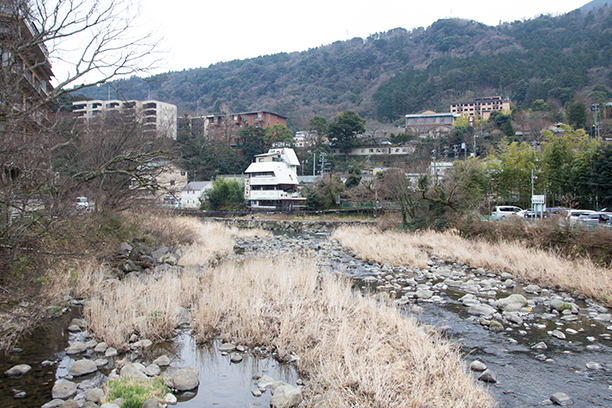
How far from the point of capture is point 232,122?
73.2 meters

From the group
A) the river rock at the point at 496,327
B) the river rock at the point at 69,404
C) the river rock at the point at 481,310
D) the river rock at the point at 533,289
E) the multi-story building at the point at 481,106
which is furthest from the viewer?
the multi-story building at the point at 481,106

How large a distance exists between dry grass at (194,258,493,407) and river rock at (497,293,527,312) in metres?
2.73

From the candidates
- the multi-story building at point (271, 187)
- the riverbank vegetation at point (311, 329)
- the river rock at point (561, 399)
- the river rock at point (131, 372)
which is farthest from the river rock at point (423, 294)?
the multi-story building at point (271, 187)

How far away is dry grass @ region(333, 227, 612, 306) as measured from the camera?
28.4 feet

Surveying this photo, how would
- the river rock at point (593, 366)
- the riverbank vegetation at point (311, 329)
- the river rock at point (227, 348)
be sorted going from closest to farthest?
1. the riverbank vegetation at point (311, 329)
2. the river rock at point (593, 366)
3. the river rock at point (227, 348)

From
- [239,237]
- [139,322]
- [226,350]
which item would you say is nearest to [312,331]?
[226,350]

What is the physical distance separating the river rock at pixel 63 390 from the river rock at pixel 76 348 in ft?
3.75

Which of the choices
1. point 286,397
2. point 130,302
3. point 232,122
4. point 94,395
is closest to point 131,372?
point 94,395

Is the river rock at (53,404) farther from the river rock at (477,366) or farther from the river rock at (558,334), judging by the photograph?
the river rock at (558,334)

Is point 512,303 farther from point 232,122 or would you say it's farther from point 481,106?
point 481,106

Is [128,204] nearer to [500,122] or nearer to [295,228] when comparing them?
[295,228]

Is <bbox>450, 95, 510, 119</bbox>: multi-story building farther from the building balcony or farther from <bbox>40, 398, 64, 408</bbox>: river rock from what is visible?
<bbox>40, 398, 64, 408</bbox>: river rock

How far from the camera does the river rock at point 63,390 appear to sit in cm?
420

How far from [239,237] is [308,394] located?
2098cm
